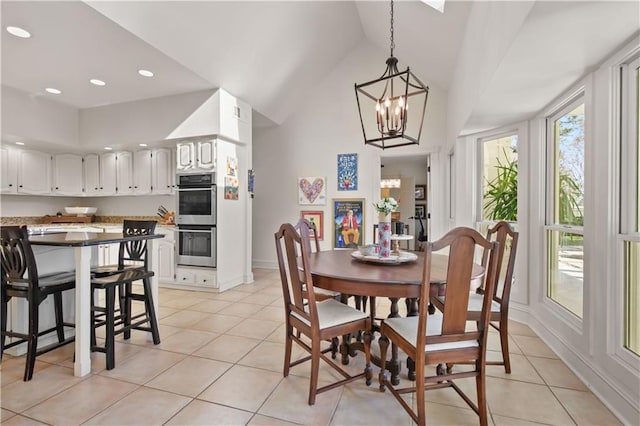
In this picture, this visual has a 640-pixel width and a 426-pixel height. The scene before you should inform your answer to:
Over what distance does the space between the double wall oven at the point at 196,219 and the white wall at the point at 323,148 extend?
1680mm

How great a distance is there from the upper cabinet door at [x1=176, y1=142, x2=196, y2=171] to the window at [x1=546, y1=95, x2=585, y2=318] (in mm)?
4155

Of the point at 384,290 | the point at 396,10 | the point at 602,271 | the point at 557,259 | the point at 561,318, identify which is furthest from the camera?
the point at 396,10

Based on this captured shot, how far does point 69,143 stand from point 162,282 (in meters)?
2.64

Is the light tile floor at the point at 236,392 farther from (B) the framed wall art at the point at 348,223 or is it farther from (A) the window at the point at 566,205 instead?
(B) the framed wall art at the point at 348,223

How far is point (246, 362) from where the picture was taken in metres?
2.35

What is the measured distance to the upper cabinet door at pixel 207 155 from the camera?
4254mm

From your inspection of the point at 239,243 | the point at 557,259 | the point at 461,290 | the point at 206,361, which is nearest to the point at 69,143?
the point at 239,243

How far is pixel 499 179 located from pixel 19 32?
5105 millimetres

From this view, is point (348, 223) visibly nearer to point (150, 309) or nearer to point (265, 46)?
point (265, 46)

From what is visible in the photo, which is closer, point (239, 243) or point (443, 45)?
point (443, 45)

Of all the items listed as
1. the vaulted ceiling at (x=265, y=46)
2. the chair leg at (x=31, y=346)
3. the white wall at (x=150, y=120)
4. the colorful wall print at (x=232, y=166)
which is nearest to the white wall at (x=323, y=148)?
the vaulted ceiling at (x=265, y=46)

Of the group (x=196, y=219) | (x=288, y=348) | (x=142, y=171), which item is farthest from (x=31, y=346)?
(x=142, y=171)

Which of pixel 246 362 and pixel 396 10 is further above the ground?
pixel 396 10

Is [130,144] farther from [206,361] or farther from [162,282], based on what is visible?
[206,361]
